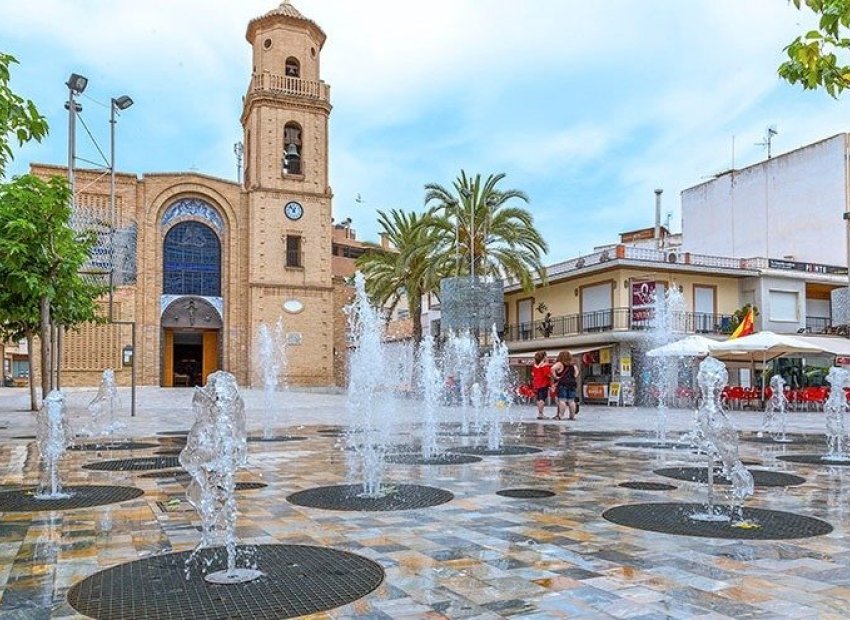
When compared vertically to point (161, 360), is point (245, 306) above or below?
above

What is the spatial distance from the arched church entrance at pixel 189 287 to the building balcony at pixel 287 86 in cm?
691

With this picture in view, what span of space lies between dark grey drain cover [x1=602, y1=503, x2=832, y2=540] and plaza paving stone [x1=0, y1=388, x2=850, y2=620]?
0.47ft

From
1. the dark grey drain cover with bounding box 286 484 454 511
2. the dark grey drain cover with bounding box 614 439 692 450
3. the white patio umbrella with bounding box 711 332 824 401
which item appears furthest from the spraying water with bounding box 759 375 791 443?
the dark grey drain cover with bounding box 286 484 454 511

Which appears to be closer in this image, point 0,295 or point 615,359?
point 0,295

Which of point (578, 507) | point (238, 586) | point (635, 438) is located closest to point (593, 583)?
point (238, 586)

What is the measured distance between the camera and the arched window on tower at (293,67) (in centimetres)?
3706

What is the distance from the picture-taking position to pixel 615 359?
98.6ft

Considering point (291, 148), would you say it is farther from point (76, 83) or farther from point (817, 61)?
point (817, 61)

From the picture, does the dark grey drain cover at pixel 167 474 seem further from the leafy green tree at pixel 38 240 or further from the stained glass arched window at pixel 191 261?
the stained glass arched window at pixel 191 261

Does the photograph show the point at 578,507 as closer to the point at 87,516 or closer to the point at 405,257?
the point at 87,516

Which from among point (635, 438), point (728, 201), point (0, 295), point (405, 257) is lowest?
point (635, 438)

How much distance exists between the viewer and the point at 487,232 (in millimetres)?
28859

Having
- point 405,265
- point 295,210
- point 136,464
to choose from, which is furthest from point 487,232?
point 136,464

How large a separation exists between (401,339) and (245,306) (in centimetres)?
1606
